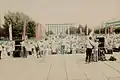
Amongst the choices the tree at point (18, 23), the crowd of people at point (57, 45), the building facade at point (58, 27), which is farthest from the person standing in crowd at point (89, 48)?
the tree at point (18, 23)

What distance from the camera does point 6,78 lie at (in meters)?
1.46

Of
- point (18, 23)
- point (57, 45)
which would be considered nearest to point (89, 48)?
point (57, 45)

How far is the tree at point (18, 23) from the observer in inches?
56.6

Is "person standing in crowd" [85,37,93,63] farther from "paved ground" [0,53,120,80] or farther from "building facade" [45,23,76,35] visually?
"building facade" [45,23,76,35]

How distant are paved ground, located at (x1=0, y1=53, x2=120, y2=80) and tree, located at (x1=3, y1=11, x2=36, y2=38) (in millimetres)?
233

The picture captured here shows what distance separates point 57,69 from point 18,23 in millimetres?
535

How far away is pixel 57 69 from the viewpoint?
59.2 inches

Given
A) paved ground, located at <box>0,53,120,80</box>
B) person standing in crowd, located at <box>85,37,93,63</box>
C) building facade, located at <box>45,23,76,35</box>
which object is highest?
building facade, located at <box>45,23,76,35</box>

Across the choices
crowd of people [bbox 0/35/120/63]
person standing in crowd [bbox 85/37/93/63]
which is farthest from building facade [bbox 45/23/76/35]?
person standing in crowd [bbox 85/37/93/63]

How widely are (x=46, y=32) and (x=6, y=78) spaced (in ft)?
1.75

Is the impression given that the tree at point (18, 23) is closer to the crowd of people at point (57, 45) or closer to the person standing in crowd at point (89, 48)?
the crowd of people at point (57, 45)

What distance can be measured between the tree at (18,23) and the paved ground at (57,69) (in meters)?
0.23

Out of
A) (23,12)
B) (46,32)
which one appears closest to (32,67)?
(46,32)

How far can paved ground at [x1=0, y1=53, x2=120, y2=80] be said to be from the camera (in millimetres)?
1473
